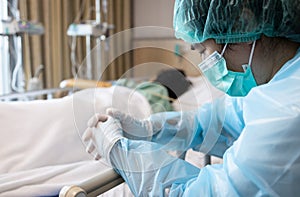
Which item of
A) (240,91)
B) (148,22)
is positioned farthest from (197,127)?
(148,22)

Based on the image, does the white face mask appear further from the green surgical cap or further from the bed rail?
the bed rail

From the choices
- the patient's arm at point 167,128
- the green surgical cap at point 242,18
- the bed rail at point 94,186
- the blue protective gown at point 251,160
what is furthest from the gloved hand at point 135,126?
the green surgical cap at point 242,18

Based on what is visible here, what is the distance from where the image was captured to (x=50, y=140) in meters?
1.33

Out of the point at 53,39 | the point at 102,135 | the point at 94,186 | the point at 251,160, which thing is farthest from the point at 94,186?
the point at 53,39

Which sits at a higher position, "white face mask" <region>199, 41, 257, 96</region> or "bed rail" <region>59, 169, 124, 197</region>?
"white face mask" <region>199, 41, 257, 96</region>

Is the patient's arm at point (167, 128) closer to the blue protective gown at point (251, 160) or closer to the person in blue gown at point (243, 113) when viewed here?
the person in blue gown at point (243, 113)

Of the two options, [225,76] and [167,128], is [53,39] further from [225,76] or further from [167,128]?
[225,76]

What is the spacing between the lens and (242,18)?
0.85m

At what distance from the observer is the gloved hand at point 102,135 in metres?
0.95

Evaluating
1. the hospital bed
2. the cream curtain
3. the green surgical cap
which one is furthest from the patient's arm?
the cream curtain

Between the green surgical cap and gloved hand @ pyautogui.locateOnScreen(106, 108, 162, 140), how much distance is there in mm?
428

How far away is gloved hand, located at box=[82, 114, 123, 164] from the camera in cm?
95

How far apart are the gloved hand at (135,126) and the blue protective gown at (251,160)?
18 cm

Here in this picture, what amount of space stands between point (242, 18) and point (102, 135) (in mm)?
499
